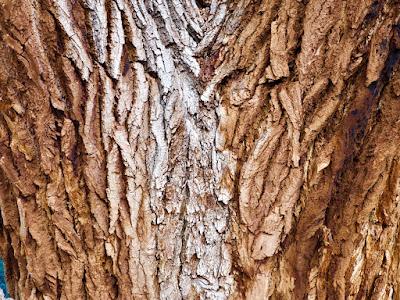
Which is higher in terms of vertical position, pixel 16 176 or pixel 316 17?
pixel 316 17

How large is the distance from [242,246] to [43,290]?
40cm

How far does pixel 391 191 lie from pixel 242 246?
11.6 inches

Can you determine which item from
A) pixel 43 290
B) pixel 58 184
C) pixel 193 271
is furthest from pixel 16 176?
pixel 193 271

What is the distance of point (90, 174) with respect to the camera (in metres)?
0.91

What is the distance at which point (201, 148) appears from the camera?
0.97 meters

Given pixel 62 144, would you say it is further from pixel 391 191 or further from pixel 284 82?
pixel 391 191

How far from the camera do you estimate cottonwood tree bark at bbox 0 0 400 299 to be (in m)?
0.86

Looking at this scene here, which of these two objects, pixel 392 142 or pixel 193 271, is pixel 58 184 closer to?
pixel 193 271

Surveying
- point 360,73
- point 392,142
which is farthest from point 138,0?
point 392,142

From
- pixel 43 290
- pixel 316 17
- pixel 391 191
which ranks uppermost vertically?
pixel 316 17

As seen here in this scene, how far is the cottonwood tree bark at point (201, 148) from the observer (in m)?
0.86

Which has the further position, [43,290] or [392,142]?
[43,290]

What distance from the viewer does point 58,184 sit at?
0.91 metres

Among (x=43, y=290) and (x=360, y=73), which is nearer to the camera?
(x=360, y=73)
